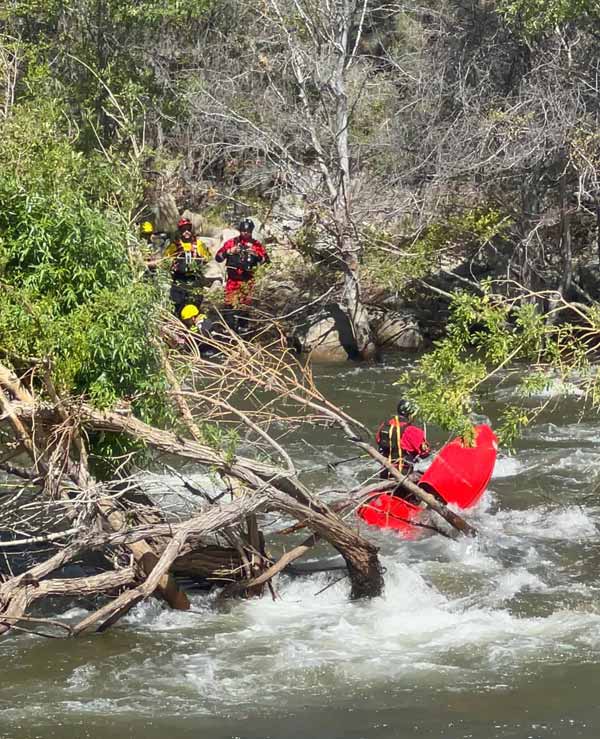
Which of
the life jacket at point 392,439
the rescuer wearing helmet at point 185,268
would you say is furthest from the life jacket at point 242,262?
the life jacket at point 392,439

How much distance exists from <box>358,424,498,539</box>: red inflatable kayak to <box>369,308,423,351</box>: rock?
7847 millimetres

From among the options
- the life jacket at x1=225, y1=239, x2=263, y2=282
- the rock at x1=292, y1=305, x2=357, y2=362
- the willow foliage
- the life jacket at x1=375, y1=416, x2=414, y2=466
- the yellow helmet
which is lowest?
the rock at x1=292, y1=305, x2=357, y2=362

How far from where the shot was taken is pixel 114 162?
10203mm

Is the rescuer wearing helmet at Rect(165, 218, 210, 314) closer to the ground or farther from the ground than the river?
farther from the ground

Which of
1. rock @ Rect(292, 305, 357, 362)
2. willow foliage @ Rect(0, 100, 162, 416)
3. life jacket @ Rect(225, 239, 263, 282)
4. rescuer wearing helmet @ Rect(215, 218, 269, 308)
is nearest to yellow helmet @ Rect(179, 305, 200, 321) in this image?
rescuer wearing helmet @ Rect(215, 218, 269, 308)

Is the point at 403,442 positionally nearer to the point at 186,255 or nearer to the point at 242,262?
the point at 186,255

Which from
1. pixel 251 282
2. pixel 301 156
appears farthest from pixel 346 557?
pixel 301 156

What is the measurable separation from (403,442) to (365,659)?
2818 mm

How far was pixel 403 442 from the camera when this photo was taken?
1032 cm

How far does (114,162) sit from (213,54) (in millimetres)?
12958

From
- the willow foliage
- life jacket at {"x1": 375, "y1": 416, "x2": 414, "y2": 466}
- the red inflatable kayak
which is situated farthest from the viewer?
the red inflatable kayak

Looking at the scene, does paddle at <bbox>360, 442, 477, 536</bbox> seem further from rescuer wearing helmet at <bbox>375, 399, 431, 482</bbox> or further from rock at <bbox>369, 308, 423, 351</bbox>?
rock at <bbox>369, 308, 423, 351</bbox>

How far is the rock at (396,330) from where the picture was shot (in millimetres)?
18750

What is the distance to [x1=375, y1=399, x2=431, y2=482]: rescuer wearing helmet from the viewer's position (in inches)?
396
